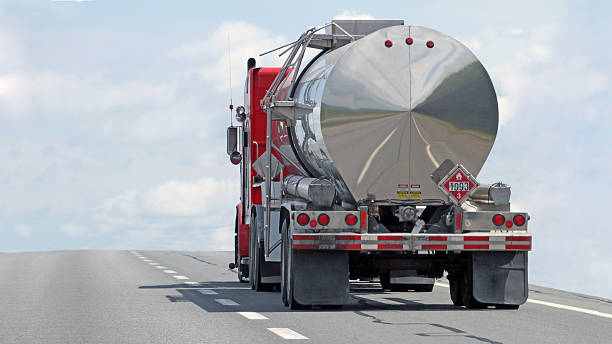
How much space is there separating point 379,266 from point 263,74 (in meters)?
5.77

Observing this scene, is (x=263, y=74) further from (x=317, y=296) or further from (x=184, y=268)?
(x=184, y=268)

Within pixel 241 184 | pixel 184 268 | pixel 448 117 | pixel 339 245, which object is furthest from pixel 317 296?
pixel 184 268

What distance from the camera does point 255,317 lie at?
13.2 metres

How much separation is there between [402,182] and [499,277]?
1.68m

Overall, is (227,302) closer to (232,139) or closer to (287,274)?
(287,274)

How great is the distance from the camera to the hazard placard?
14.8 meters

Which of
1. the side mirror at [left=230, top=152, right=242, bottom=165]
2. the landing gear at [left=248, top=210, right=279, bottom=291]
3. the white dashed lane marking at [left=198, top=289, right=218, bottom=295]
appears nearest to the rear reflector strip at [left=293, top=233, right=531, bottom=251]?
the white dashed lane marking at [left=198, top=289, right=218, bottom=295]

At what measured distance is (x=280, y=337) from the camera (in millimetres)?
10969

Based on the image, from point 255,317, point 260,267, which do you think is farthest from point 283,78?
point 255,317

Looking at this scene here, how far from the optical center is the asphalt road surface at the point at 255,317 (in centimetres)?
1117

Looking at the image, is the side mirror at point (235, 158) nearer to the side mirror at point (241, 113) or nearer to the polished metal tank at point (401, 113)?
the side mirror at point (241, 113)

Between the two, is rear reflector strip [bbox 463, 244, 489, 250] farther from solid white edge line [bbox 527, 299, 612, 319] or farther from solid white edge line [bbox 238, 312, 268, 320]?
solid white edge line [bbox 238, 312, 268, 320]

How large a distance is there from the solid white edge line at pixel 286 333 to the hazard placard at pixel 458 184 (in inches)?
150

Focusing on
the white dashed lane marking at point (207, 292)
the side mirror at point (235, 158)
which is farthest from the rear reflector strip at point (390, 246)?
the side mirror at point (235, 158)
